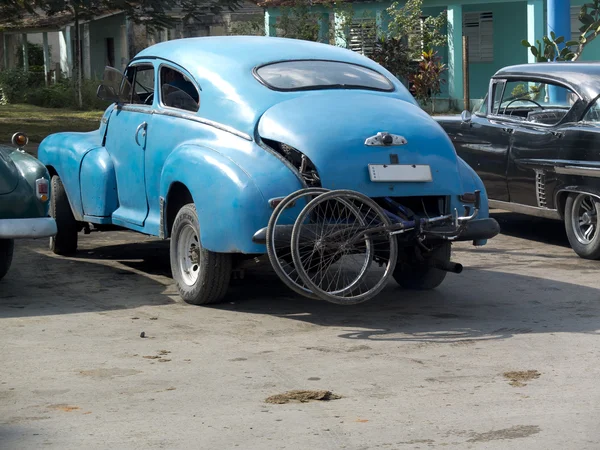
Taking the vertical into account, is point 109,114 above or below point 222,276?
above

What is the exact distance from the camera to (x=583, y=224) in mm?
10000

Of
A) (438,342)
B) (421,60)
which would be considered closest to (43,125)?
(421,60)

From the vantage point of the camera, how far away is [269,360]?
21.0 feet

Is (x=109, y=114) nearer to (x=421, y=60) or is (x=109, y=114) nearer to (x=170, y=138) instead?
(x=170, y=138)

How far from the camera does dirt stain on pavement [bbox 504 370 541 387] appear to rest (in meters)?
5.86

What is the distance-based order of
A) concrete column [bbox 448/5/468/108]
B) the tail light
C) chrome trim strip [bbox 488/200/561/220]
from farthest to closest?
1. concrete column [bbox 448/5/468/108]
2. chrome trim strip [bbox 488/200/561/220]
3. the tail light

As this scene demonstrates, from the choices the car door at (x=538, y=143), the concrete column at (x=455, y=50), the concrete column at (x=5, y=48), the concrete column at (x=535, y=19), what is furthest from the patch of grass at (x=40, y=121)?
the concrete column at (x=5, y=48)

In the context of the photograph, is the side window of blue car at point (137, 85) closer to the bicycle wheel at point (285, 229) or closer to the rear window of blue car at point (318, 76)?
the rear window of blue car at point (318, 76)

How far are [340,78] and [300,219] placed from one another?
1.74 metres

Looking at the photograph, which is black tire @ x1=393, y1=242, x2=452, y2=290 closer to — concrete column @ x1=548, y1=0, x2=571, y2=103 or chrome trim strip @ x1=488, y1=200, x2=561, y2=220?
chrome trim strip @ x1=488, y1=200, x2=561, y2=220

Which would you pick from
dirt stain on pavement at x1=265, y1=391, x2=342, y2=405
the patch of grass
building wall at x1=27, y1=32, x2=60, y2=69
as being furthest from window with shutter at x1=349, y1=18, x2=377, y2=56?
building wall at x1=27, y1=32, x2=60, y2=69

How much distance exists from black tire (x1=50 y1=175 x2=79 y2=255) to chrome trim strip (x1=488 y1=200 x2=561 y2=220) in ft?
13.6

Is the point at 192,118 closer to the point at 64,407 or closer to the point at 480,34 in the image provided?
the point at 64,407

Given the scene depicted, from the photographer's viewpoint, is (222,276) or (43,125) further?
(43,125)
